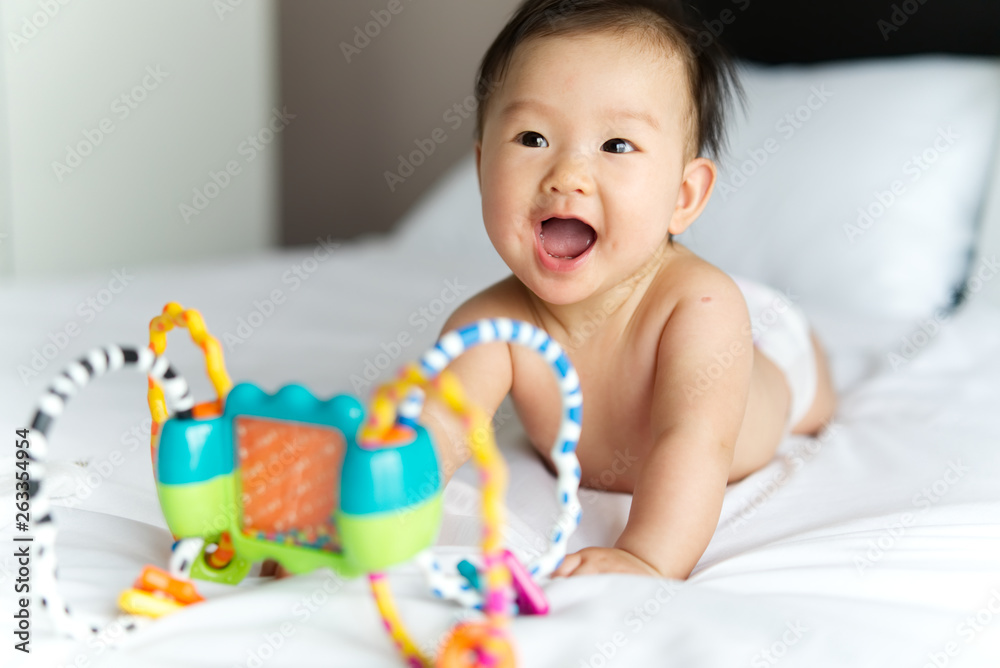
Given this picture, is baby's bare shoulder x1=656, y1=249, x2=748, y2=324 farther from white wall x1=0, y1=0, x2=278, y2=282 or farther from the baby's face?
white wall x1=0, y1=0, x2=278, y2=282

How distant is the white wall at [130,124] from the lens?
241 centimetres

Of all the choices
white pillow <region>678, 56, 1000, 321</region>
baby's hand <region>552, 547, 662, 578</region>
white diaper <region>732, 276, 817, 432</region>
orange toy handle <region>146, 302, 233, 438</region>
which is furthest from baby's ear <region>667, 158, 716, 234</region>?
white pillow <region>678, 56, 1000, 321</region>

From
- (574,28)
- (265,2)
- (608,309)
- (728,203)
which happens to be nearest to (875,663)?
(608,309)

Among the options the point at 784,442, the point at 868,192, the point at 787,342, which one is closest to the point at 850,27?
the point at 868,192

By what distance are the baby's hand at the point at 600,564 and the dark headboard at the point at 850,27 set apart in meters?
1.51

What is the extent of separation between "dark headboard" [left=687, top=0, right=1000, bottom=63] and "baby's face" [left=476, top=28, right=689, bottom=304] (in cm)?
114

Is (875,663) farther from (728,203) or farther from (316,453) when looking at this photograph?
(728,203)

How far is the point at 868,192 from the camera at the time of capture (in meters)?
1.73

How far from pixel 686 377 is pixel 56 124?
89.0 inches

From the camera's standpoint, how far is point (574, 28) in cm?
90

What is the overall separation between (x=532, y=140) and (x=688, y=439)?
0.35 meters

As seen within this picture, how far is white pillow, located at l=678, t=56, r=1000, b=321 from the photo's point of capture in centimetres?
170

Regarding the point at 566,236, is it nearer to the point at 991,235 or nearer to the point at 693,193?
the point at 693,193

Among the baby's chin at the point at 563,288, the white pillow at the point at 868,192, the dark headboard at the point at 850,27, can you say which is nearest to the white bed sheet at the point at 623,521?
the white pillow at the point at 868,192
